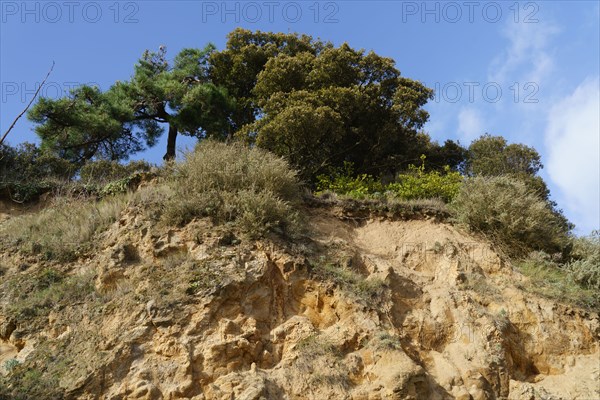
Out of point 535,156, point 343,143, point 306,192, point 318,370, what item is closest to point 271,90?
point 343,143

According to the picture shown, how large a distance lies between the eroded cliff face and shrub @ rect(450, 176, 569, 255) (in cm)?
80

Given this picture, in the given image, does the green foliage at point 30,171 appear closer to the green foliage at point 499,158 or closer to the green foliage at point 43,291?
the green foliage at point 43,291

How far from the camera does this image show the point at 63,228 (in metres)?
10.5

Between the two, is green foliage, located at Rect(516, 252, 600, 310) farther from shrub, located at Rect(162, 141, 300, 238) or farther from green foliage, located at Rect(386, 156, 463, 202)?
shrub, located at Rect(162, 141, 300, 238)

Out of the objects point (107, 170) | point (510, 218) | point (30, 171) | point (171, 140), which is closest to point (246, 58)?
point (171, 140)

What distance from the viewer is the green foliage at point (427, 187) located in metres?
12.7

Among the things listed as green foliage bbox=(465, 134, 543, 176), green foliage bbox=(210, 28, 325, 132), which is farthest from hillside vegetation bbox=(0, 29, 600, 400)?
green foliage bbox=(210, 28, 325, 132)

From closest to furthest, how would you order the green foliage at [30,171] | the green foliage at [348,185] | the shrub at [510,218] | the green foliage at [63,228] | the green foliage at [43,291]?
the green foliage at [43,291], the green foliage at [63,228], the shrub at [510,218], the green foliage at [348,185], the green foliage at [30,171]

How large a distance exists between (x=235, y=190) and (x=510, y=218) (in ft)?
15.5

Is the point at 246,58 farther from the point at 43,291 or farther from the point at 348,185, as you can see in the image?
the point at 43,291

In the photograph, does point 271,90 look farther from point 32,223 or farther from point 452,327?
point 452,327

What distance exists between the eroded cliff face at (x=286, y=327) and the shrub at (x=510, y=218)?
0.80 metres

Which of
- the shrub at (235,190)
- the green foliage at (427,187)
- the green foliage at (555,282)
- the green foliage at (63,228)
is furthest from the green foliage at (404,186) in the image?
the green foliage at (63,228)

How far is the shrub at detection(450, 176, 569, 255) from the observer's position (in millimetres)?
10711
